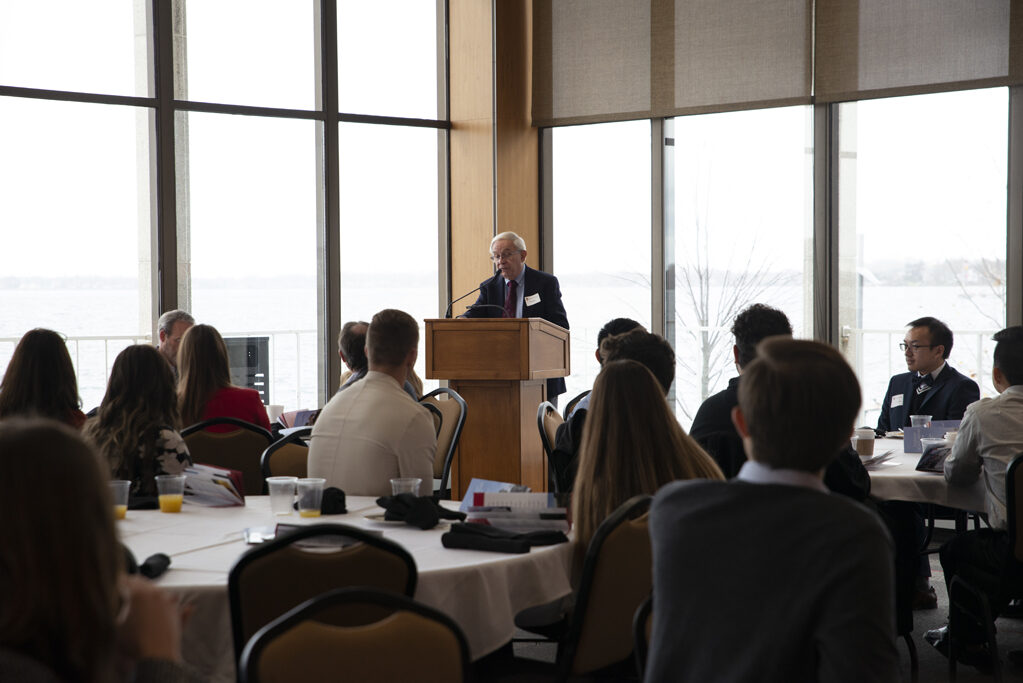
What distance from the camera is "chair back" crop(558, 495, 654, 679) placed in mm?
2459

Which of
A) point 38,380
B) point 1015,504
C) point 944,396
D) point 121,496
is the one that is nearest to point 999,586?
point 1015,504

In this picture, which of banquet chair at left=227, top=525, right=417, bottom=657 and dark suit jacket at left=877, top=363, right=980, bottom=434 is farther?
dark suit jacket at left=877, top=363, right=980, bottom=434

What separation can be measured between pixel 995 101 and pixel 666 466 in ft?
17.3

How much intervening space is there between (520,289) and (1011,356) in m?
3.69

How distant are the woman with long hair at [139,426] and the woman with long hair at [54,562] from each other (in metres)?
2.11

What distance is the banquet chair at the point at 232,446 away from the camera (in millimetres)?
4180

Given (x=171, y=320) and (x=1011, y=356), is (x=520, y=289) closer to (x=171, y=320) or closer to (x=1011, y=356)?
(x=171, y=320)

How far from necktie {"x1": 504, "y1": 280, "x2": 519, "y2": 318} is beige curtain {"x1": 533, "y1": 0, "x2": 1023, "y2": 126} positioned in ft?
6.06

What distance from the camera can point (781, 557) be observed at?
1611mm

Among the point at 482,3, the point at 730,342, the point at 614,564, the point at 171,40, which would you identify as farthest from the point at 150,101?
the point at 614,564

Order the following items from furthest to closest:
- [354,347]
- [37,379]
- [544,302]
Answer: [544,302] → [354,347] → [37,379]

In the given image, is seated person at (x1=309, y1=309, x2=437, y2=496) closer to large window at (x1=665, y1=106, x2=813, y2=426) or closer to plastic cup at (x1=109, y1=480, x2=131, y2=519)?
plastic cup at (x1=109, y1=480, x2=131, y2=519)

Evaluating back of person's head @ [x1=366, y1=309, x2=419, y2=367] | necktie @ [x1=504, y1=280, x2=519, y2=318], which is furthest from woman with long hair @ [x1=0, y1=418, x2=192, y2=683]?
necktie @ [x1=504, y1=280, x2=519, y2=318]

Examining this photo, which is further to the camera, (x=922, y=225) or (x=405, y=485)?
(x=922, y=225)
